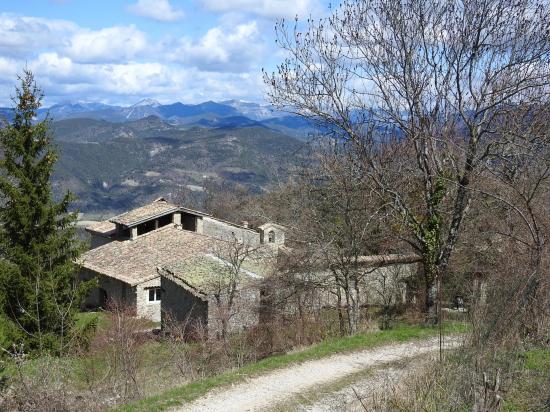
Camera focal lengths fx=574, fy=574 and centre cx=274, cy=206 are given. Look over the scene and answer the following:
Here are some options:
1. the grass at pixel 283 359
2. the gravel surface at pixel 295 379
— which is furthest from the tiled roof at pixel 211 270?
the gravel surface at pixel 295 379

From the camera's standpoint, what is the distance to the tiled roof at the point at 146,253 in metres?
32.1

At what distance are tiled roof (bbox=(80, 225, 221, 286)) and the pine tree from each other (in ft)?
33.9

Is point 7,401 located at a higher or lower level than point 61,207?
lower

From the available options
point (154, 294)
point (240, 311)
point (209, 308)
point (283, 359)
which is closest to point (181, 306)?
point (209, 308)

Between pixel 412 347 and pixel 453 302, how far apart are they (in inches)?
316

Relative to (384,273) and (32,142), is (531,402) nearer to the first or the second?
(384,273)

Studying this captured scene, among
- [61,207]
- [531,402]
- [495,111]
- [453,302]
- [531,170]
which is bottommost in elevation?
[453,302]

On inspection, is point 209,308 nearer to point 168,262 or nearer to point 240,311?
point 240,311

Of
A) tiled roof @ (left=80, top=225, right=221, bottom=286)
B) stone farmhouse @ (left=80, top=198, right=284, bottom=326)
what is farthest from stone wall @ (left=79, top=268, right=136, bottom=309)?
tiled roof @ (left=80, top=225, right=221, bottom=286)

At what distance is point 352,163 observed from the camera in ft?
50.0

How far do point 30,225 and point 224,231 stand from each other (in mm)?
25307

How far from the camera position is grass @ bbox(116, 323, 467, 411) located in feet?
31.8

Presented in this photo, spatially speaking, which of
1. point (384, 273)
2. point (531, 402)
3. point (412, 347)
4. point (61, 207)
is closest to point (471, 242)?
point (384, 273)

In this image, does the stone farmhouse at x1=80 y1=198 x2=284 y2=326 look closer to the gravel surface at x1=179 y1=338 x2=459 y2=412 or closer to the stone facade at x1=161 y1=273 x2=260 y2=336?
the stone facade at x1=161 y1=273 x2=260 y2=336
